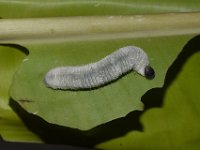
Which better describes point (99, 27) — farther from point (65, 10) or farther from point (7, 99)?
point (7, 99)

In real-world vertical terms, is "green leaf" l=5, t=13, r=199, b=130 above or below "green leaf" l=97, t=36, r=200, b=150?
above

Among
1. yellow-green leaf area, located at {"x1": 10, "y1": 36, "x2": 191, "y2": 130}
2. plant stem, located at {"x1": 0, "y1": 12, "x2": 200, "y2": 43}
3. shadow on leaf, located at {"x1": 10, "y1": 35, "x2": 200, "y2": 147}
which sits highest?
plant stem, located at {"x1": 0, "y1": 12, "x2": 200, "y2": 43}

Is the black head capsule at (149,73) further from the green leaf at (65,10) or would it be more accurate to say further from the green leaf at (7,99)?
the green leaf at (7,99)

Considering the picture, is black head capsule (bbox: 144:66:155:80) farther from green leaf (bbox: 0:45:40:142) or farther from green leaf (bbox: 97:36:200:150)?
green leaf (bbox: 0:45:40:142)

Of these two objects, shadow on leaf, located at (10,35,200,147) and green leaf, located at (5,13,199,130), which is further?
shadow on leaf, located at (10,35,200,147)

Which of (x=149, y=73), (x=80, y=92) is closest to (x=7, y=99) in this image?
(x=80, y=92)

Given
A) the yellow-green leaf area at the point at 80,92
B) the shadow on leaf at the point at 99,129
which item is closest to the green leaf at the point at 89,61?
the yellow-green leaf area at the point at 80,92

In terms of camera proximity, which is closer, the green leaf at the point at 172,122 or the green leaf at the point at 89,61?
the green leaf at the point at 89,61

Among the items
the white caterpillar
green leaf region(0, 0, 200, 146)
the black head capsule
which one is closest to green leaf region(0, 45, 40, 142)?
green leaf region(0, 0, 200, 146)

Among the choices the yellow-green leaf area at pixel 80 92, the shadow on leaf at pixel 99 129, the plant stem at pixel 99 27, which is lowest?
the shadow on leaf at pixel 99 129
